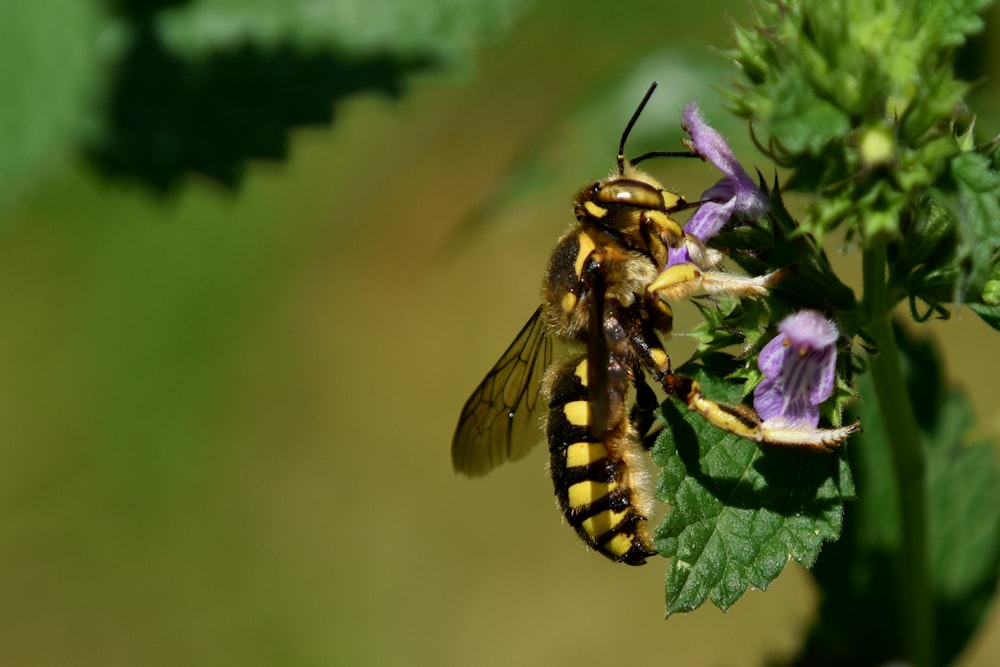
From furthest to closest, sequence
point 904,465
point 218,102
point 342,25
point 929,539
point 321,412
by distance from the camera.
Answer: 1. point 321,412
2. point 342,25
3. point 218,102
4. point 929,539
5. point 904,465

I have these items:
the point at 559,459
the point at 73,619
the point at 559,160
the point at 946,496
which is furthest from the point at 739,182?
the point at 73,619

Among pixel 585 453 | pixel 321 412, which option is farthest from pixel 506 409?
pixel 321 412

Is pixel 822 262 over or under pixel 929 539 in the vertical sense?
over

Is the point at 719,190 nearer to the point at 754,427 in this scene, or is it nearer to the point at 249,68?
the point at 754,427

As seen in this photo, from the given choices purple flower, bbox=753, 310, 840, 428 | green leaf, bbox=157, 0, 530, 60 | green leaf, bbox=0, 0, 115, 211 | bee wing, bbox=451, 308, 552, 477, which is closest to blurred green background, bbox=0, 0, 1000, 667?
green leaf, bbox=157, 0, 530, 60

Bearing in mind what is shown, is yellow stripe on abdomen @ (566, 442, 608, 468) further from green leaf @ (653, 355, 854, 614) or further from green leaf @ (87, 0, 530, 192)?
green leaf @ (87, 0, 530, 192)

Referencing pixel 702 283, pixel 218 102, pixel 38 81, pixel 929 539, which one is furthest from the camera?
pixel 218 102

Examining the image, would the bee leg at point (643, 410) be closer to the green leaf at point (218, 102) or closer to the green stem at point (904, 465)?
the green stem at point (904, 465)

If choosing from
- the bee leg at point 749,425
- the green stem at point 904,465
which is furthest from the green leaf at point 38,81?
the green stem at point 904,465
